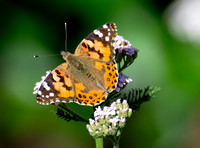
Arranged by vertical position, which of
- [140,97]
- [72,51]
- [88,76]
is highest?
[72,51]

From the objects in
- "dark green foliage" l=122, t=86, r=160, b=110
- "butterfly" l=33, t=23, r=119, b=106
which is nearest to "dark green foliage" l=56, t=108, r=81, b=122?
"butterfly" l=33, t=23, r=119, b=106

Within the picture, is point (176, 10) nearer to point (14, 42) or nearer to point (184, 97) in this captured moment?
point (184, 97)

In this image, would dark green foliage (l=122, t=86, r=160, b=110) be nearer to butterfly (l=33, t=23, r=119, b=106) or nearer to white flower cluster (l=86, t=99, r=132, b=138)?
white flower cluster (l=86, t=99, r=132, b=138)

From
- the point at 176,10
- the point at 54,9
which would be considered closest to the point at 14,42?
the point at 54,9

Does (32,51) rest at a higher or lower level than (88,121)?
higher

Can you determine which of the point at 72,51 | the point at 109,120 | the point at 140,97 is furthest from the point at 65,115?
the point at 72,51

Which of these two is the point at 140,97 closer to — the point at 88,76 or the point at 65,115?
the point at 88,76
